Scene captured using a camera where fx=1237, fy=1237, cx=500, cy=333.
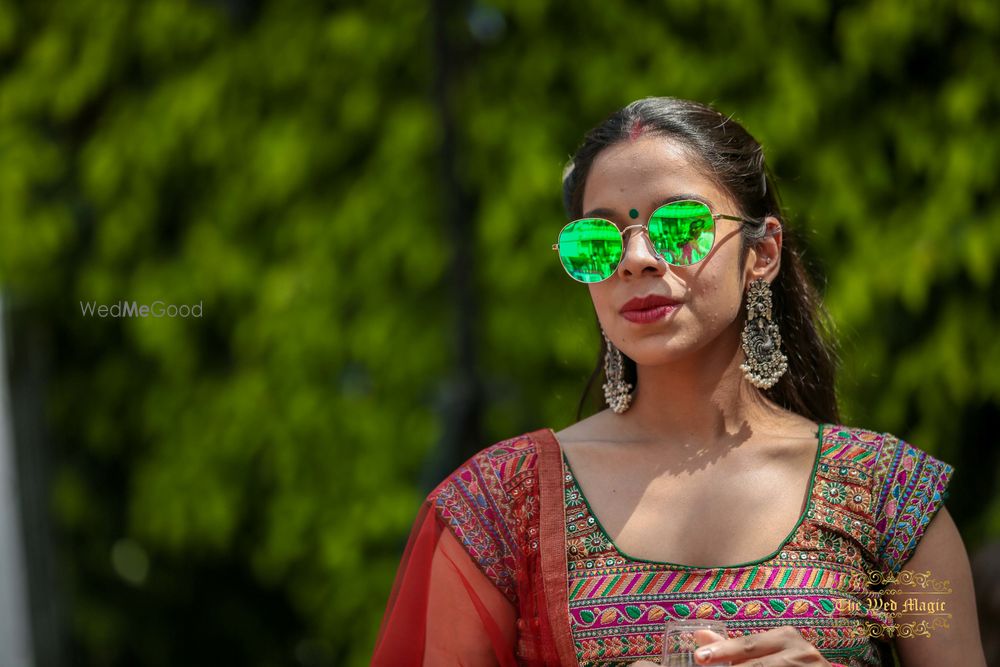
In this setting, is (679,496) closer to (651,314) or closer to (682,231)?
(651,314)

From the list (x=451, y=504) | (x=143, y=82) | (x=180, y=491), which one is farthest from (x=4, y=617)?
(x=451, y=504)

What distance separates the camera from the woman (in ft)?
6.48

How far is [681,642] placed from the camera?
1818mm

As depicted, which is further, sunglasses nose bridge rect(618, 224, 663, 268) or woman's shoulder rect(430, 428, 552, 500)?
woman's shoulder rect(430, 428, 552, 500)

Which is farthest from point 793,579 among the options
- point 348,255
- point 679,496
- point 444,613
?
point 348,255

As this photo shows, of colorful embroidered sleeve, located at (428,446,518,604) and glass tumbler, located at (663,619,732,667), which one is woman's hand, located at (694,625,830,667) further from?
colorful embroidered sleeve, located at (428,446,518,604)

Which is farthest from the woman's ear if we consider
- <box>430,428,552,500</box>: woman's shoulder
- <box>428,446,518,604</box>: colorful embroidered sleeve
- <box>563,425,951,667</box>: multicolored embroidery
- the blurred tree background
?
the blurred tree background

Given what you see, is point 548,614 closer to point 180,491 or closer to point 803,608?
point 803,608

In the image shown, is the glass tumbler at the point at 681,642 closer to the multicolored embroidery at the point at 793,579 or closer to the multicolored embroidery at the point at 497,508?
the multicolored embroidery at the point at 793,579

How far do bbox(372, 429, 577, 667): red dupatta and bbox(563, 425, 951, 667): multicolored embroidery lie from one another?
0.14ft

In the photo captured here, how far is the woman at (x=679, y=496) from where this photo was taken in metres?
1.98

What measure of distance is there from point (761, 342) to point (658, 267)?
300 mm

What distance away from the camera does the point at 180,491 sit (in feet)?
16.5

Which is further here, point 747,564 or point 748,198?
point 748,198
